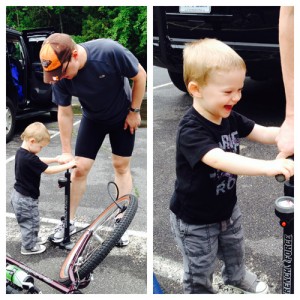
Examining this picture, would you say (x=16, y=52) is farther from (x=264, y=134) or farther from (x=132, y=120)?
(x=264, y=134)

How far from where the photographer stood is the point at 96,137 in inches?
75.6

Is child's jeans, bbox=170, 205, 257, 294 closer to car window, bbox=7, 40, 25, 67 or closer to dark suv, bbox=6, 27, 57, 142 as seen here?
dark suv, bbox=6, 27, 57, 142

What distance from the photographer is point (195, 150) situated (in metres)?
1.18

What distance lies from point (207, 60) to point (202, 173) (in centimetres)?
32

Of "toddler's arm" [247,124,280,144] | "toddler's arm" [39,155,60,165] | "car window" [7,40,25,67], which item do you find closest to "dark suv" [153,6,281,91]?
"toddler's arm" [247,124,280,144]

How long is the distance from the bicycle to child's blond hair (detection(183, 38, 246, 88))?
67 cm

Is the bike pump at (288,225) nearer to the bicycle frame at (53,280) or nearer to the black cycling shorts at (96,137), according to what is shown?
the bicycle frame at (53,280)

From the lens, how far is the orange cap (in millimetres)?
1438

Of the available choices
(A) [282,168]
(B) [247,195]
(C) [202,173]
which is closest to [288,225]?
(A) [282,168]

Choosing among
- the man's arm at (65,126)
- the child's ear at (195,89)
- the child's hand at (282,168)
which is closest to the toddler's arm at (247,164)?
the child's hand at (282,168)

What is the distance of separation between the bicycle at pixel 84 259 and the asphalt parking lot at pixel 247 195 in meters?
0.25
